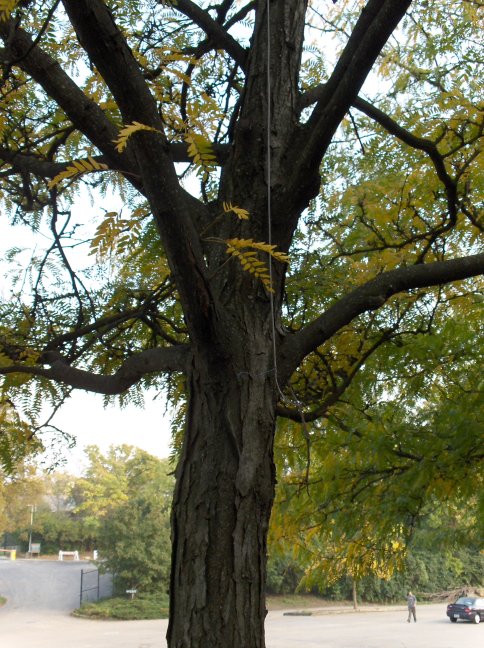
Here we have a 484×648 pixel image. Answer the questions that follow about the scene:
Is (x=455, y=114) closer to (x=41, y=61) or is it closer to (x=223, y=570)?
(x=41, y=61)

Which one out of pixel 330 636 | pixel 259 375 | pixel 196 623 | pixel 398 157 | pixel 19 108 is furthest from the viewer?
pixel 330 636

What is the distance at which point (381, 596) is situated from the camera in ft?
107

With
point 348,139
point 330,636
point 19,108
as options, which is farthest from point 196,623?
point 330,636

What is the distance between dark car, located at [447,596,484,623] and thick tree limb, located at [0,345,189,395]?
2626 cm

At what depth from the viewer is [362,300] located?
2549 mm

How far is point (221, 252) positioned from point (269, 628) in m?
23.2

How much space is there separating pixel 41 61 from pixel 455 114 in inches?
110

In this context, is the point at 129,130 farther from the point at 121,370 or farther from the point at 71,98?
the point at 121,370

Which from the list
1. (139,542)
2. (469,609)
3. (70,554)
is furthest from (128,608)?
(70,554)

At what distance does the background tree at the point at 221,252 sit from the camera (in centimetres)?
205

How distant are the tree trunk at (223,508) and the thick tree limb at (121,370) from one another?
6.2 inches

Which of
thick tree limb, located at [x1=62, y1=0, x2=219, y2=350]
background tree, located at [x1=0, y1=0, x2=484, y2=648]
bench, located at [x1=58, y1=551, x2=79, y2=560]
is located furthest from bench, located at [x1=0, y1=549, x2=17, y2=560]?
thick tree limb, located at [x1=62, y1=0, x2=219, y2=350]

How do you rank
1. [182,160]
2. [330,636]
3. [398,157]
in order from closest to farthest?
[182,160] < [398,157] < [330,636]

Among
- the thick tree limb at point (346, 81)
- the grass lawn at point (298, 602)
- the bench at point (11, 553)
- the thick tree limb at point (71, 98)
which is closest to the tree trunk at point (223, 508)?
the thick tree limb at point (346, 81)
